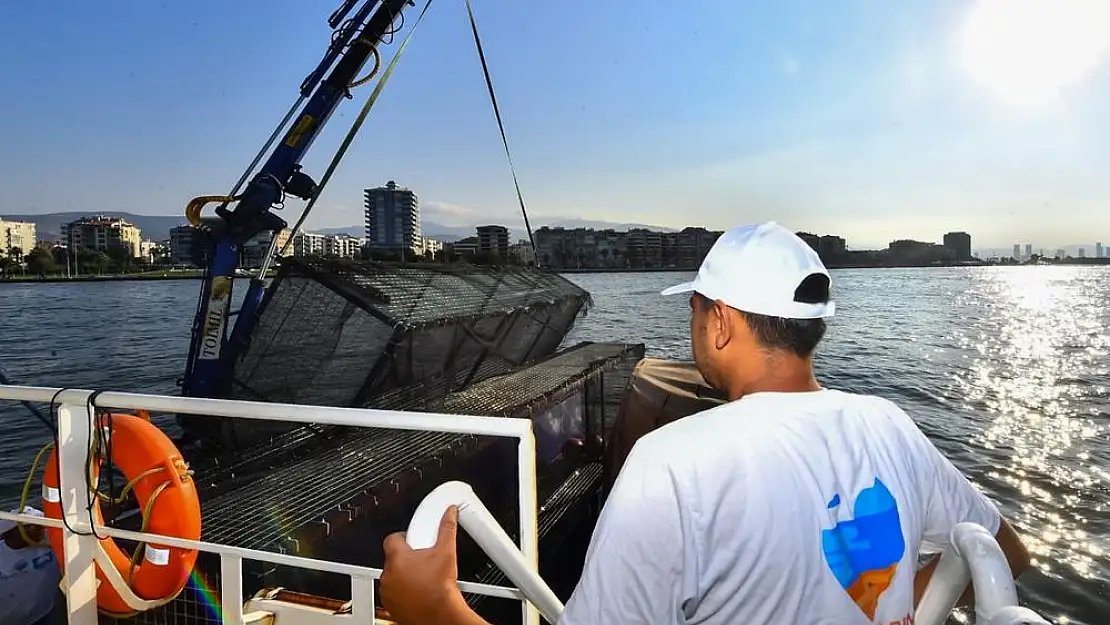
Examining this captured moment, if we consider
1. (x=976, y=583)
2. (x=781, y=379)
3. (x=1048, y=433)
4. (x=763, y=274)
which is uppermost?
(x=763, y=274)

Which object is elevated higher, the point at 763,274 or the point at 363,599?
the point at 763,274

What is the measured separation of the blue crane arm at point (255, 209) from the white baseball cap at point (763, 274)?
29.1ft

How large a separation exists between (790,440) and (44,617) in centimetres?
375

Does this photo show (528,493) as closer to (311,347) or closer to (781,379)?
(781,379)

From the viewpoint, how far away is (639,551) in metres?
1.13

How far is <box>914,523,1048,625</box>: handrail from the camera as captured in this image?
121cm

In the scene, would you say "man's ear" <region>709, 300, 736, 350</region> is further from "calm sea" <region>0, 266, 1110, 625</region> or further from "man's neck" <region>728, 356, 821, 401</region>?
"calm sea" <region>0, 266, 1110, 625</region>

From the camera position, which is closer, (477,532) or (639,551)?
(639,551)

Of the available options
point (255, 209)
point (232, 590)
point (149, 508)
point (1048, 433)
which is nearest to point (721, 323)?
point (232, 590)

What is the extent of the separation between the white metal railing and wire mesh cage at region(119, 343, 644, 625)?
55cm

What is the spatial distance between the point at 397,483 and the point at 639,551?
11.8 ft

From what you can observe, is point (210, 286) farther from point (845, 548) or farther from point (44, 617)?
point (845, 548)

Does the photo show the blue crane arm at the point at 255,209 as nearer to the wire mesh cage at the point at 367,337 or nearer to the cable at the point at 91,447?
the wire mesh cage at the point at 367,337

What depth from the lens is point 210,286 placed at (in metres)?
9.51
